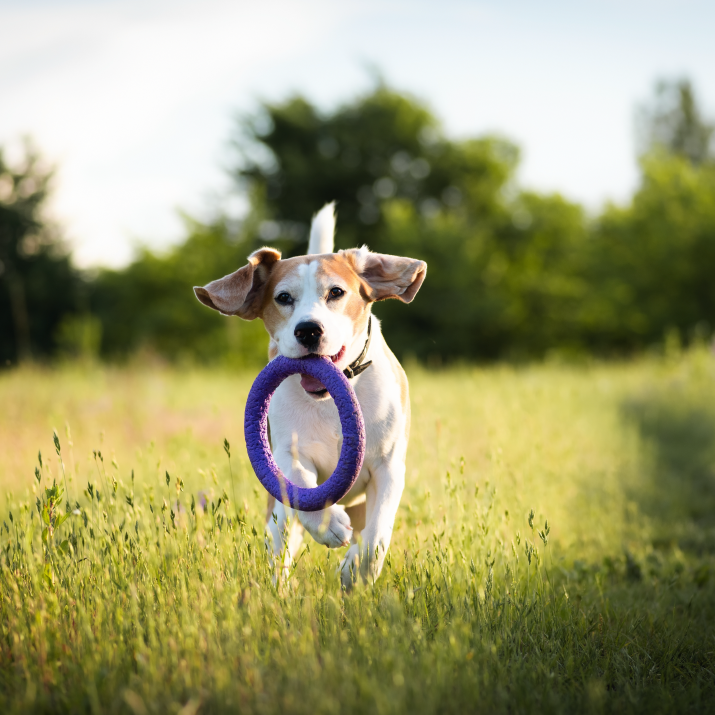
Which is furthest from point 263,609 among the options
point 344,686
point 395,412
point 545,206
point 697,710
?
point 545,206

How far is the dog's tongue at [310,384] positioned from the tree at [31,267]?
64.6ft

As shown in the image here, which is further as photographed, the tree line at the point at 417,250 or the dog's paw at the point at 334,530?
the tree line at the point at 417,250

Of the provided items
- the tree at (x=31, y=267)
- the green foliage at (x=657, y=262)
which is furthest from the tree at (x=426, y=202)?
the tree at (x=31, y=267)

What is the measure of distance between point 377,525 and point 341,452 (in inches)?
15.2

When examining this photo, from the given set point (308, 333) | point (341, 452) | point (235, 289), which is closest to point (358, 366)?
point (308, 333)

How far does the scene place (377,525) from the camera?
3215mm

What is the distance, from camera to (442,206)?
2753 cm

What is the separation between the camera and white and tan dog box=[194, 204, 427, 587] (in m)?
3.23

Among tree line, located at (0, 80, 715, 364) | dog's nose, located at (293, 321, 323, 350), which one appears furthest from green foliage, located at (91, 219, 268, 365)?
dog's nose, located at (293, 321, 323, 350)

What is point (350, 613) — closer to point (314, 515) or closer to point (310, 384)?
point (314, 515)

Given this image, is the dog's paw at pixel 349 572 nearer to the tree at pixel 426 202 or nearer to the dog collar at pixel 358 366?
the dog collar at pixel 358 366

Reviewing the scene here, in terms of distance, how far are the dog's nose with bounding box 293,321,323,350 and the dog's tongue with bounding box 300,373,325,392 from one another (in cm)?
21

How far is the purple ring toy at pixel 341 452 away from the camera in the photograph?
309 centimetres

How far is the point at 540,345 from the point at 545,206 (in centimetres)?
544
